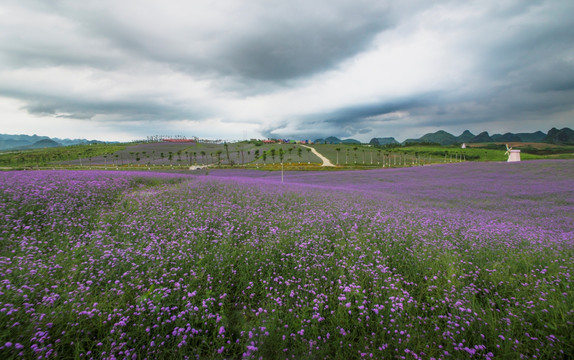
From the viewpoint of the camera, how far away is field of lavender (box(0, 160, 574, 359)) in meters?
2.75

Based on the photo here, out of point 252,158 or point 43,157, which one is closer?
point 252,158

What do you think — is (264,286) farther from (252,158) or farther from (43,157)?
(43,157)

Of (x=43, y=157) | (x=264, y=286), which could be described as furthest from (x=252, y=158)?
(x=43, y=157)

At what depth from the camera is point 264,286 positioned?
402 centimetres

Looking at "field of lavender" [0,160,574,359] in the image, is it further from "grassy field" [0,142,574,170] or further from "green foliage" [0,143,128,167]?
"green foliage" [0,143,128,167]

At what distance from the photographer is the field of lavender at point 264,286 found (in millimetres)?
2748

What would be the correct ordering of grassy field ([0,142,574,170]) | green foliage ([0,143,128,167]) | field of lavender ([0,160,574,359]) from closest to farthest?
field of lavender ([0,160,574,359]) < grassy field ([0,142,574,170]) < green foliage ([0,143,128,167])

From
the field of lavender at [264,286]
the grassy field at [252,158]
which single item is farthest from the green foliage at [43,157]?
the field of lavender at [264,286]

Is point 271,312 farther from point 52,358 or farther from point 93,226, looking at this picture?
point 93,226

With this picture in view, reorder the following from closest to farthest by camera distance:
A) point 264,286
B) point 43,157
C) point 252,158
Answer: point 264,286 < point 252,158 < point 43,157

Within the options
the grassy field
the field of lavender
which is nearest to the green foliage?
the grassy field

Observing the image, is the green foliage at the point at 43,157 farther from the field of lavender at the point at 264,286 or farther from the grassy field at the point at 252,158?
the field of lavender at the point at 264,286

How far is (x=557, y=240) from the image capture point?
672 cm

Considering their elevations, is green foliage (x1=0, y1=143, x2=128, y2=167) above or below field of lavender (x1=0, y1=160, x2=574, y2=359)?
above
